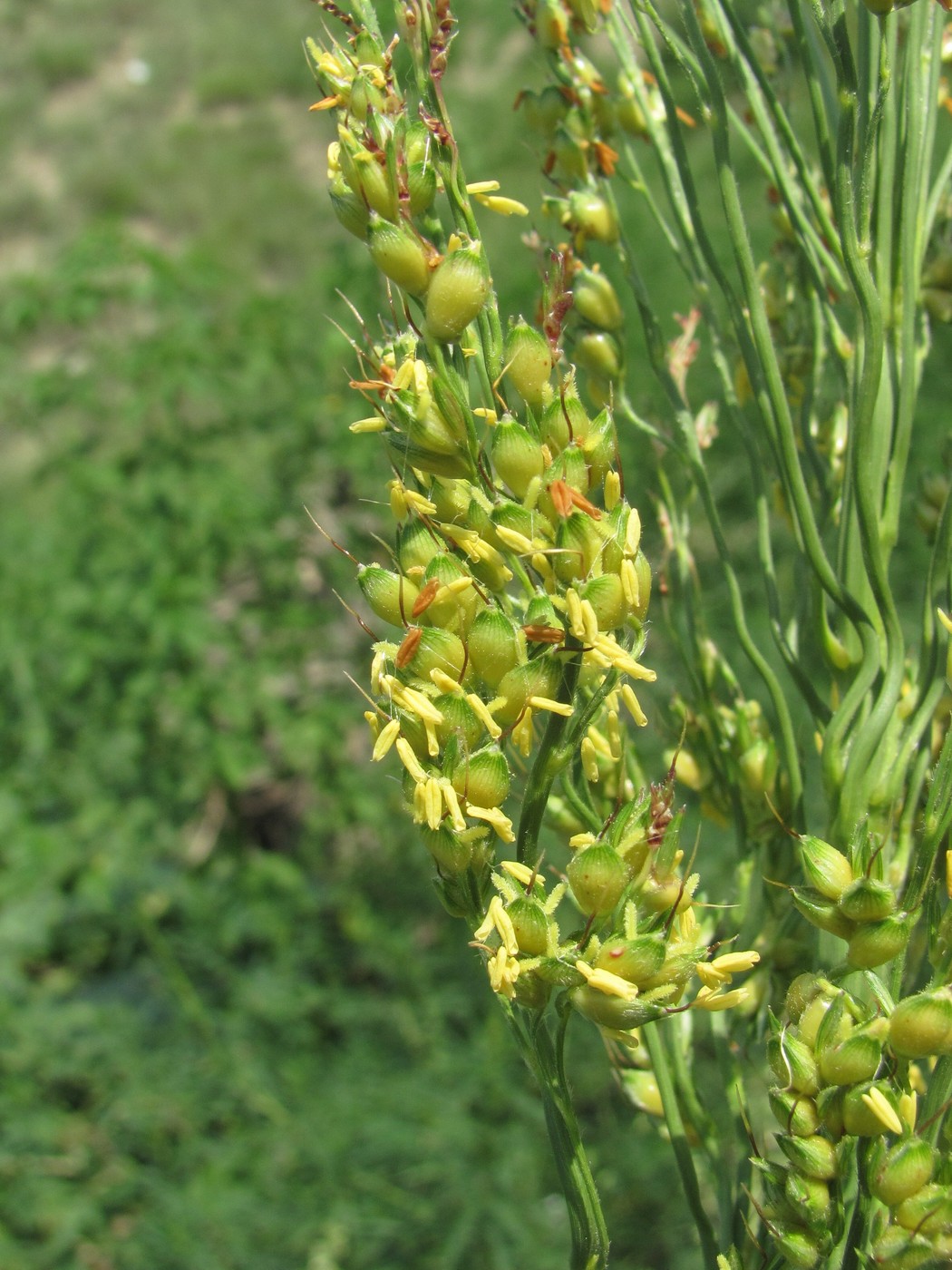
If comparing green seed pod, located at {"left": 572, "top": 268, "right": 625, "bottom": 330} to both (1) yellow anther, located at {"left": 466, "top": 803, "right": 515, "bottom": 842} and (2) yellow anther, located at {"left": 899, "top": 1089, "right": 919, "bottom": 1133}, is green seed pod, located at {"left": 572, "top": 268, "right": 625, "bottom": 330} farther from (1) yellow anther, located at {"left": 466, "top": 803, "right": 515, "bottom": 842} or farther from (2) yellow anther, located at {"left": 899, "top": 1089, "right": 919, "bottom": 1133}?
(2) yellow anther, located at {"left": 899, "top": 1089, "right": 919, "bottom": 1133}

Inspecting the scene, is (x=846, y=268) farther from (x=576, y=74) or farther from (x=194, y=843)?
(x=194, y=843)

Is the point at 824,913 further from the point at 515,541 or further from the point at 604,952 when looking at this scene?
the point at 515,541

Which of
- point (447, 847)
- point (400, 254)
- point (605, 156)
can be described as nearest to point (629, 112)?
point (605, 156)

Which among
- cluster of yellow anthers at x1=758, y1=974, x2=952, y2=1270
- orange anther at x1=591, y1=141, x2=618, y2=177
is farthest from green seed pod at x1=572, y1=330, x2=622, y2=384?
cluster of yellow anthers at x1=758, y1=974, x2=952, y2=1270

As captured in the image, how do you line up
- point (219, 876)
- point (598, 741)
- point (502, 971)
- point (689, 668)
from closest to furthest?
point (502, 971)
point (598, 741)
point (689, 668)
point (219, 876)

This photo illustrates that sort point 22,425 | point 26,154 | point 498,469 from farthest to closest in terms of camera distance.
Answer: point 26,154 < point 22,425 < point 498,469

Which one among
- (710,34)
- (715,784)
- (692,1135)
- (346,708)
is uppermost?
(710,34)

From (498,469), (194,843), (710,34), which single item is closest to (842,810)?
(498,469)
